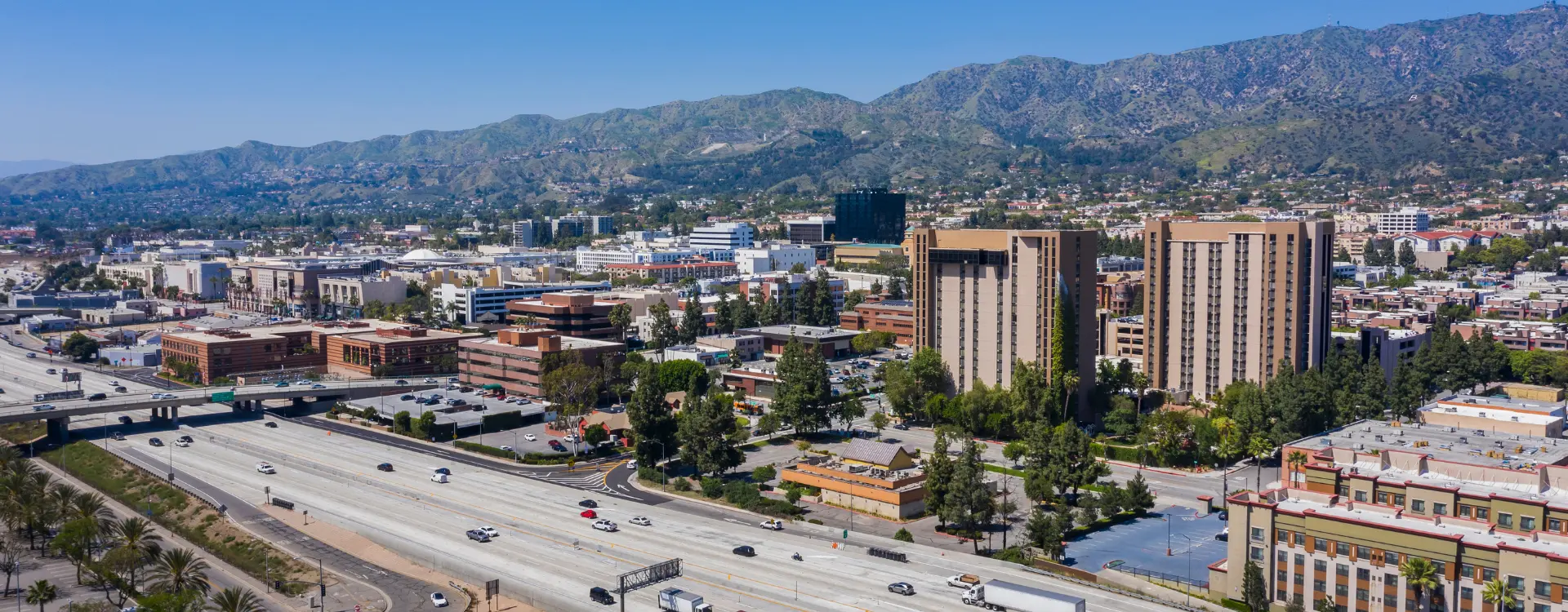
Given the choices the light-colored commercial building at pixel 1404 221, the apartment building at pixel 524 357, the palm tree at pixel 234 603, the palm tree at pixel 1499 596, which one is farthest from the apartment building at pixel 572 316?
the light-colored commercial building at pixel 1404 221

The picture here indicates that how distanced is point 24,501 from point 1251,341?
2320 inches

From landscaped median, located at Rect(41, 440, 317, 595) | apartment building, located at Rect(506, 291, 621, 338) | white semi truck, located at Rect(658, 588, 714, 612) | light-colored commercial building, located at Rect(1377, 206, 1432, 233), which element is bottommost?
landscaped median, located at Rect(41, 440, 317, 595)

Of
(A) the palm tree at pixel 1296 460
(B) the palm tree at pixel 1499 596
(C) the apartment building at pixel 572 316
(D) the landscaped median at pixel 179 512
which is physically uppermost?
(C) the apartment building at pixel 572 316

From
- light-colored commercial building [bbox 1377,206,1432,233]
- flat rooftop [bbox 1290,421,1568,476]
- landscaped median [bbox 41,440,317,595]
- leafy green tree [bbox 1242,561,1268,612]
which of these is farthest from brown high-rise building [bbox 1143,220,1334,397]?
light-colored commercial building [bbox 1377,206,1432,233]

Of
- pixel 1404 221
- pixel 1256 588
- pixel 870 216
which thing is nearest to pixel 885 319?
pixel 1256 588

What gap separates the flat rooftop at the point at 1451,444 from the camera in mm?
40812

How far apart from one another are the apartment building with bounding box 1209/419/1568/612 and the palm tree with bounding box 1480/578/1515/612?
0.19m

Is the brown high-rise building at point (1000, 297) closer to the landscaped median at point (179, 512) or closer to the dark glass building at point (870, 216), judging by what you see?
the landscaped median at point (179, 512)

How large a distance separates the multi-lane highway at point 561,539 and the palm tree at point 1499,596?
8.96 metres

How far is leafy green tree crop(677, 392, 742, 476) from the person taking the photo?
2154 inches

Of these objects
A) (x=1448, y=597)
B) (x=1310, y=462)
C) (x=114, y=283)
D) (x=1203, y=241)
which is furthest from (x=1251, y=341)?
(x=114, y=283)

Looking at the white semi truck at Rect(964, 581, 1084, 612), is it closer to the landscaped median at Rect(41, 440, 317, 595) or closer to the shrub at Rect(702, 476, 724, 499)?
the shrub at Rect(702, 476, 724, 499)

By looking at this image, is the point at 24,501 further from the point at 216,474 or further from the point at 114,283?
the point at 114,283

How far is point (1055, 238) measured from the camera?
66.1m
